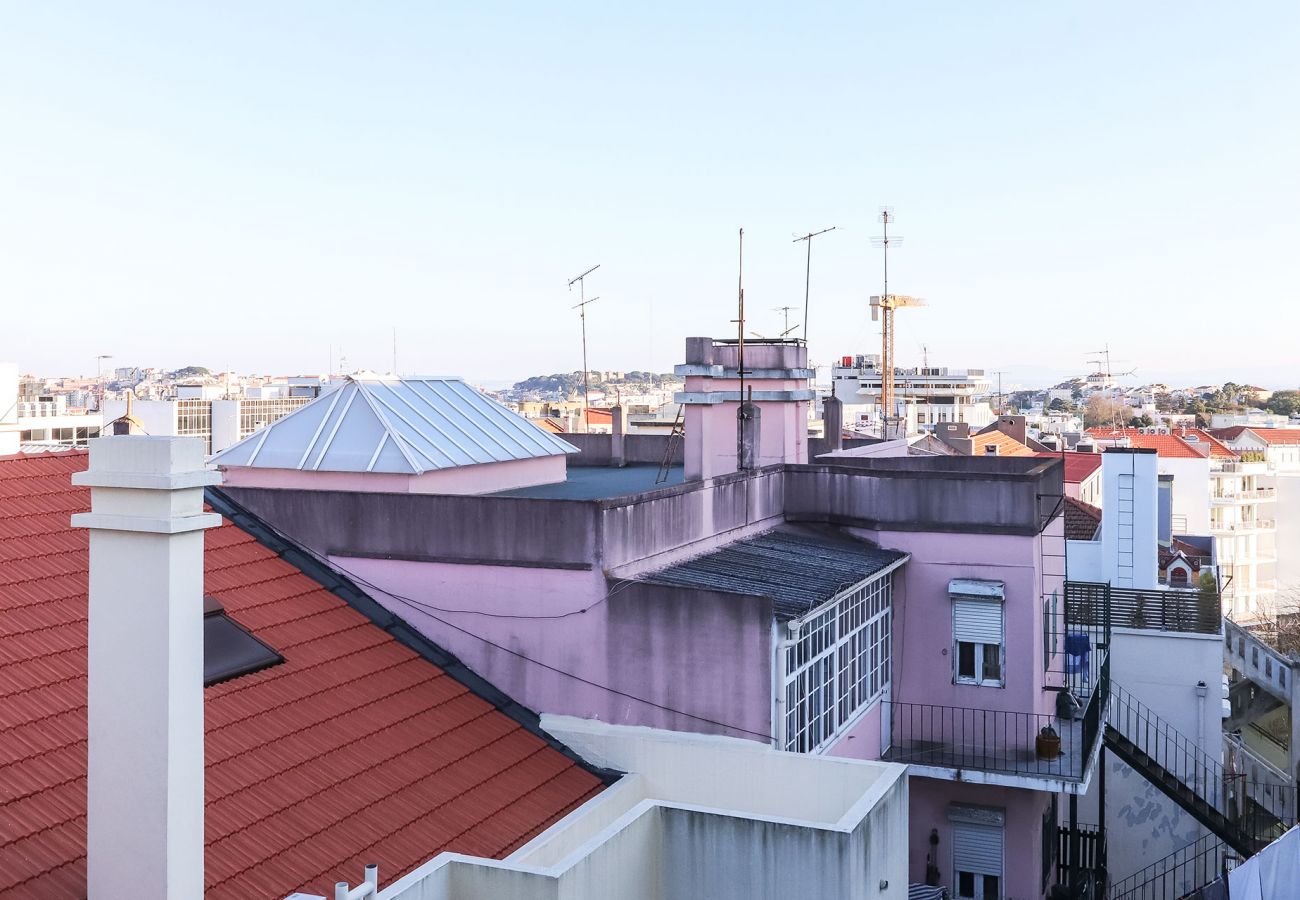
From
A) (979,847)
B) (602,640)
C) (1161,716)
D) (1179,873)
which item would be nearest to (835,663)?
(602,640)

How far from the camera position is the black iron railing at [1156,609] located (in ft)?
87.8

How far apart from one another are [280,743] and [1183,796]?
18.3 meters

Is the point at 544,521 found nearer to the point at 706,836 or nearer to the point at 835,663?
the point at 706,836

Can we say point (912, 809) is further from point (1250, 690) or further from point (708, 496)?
point (1250, 690)

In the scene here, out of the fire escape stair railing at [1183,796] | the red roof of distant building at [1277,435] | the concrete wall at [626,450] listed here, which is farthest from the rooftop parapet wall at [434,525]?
the red roof of distant building at [1277,435]

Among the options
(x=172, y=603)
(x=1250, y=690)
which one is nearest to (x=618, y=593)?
(x=172, y=603)

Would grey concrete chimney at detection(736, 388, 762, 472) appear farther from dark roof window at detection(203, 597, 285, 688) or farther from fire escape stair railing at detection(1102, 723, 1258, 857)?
dark roof window at detection(203, 597, 285, 688)

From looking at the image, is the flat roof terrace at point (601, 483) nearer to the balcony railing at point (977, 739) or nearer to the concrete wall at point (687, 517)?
the concrete wall at point (687, 517)

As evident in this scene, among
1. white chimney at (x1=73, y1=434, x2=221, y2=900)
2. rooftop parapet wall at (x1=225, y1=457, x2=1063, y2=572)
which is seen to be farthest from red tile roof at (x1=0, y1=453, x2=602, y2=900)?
white chimney at (x1=73, y1=434, x2=221, y2=900)

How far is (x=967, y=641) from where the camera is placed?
1973 centimetres

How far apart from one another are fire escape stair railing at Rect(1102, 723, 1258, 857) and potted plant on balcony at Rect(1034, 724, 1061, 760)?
436cm

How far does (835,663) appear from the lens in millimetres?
16406

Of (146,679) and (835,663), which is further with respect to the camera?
(835,663)

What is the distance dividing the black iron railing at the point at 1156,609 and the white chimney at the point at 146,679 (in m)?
22.0
